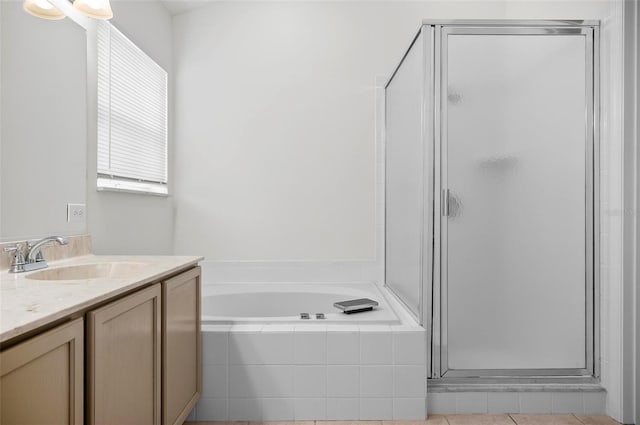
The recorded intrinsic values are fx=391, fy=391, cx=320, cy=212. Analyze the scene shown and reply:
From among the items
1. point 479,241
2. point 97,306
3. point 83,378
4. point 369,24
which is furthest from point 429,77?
point 83,378

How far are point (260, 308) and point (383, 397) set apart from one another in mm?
1149

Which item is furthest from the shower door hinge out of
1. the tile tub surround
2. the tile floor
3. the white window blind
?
the white window blind

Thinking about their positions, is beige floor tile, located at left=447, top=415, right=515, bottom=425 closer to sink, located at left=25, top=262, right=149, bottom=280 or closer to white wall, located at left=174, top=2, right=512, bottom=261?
white wall, located at left=174, top=2, right=512, bottom=261

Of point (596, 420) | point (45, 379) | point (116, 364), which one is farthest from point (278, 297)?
point (45, 379)

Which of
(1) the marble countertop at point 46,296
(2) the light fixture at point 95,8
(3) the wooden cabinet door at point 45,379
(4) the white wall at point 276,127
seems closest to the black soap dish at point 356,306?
(4) the white wall at point 276,127

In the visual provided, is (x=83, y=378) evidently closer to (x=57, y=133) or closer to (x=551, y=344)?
(x=57, y=133)

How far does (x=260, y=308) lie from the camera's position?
2695 millimetres

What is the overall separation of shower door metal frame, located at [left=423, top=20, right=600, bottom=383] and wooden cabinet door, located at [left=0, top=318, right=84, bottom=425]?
4.75ft

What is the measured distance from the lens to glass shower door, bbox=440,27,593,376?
1.88m

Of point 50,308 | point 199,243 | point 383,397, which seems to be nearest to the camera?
point 50,308

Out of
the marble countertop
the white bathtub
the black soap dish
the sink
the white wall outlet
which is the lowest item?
the white bathtub

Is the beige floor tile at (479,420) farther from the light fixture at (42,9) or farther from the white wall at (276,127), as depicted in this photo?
the light fixture at (42,9)

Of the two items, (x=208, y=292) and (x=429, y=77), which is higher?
(x=429, y=77)

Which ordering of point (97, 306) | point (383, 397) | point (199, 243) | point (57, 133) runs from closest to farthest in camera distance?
point (97, 306) < point (57, 133) < point (383, 397) < point (199, 243)
